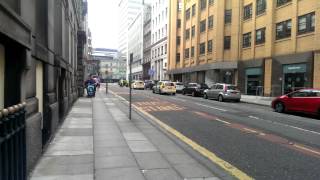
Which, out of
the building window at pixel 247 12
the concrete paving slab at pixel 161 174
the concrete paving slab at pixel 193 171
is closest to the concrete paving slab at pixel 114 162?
the concrete paving slab at pixel 161 174

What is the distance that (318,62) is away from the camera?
2870cm

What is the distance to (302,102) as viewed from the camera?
64.2ft

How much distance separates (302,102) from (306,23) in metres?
13.7

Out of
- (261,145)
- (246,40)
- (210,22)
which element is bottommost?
(261,145)

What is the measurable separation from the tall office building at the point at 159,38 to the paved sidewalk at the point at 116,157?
212ft

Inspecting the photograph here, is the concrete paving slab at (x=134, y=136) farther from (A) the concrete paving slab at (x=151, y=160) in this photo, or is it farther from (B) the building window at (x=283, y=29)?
(B) the building window at (x=283, y=29)

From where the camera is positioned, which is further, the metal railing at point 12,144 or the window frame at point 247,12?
the window frame at point 247,12

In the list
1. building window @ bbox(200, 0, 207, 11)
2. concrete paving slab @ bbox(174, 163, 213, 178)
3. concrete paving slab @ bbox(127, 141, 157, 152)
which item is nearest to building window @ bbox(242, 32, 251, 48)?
building window @ bbox(200, 0, 207, 11)

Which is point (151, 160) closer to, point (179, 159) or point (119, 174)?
point (179, 159)

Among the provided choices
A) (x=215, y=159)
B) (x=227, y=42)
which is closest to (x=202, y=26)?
(x=227, y=42)

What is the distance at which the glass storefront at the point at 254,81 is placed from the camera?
37.5m

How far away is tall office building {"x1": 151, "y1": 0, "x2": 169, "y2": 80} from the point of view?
77.1m

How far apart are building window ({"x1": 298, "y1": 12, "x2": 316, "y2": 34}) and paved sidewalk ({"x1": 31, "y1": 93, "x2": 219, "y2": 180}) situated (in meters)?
23.0

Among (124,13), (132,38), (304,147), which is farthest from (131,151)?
(124,13)
